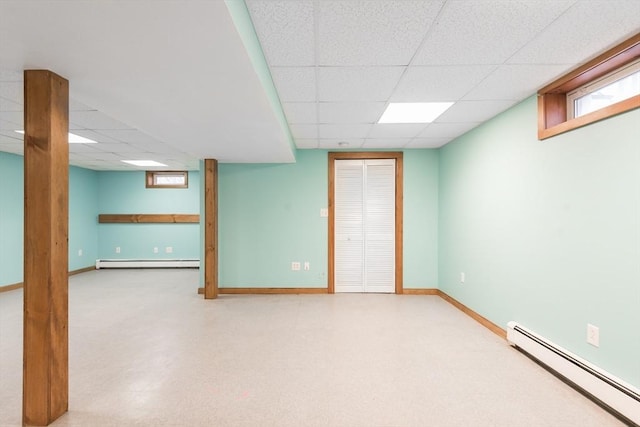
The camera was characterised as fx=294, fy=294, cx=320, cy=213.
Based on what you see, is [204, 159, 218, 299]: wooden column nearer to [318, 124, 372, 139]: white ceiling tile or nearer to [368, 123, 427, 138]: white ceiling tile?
[318, 124, 372, 139]: white ceiling tile

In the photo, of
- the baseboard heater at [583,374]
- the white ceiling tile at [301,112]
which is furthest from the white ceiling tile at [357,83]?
the baseboard heater at [583,374]

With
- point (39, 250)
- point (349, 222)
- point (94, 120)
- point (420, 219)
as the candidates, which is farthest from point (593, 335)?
point (94, 120)

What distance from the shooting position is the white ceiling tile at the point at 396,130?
11.0 feet

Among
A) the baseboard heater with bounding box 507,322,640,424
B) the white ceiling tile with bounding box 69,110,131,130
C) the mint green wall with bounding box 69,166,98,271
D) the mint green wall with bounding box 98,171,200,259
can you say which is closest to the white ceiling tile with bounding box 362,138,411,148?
the baseboard heater with bounding box 507,322,640,424

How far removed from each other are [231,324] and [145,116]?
227cm

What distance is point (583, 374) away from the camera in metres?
1.96

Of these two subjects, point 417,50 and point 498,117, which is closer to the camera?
point 417,50

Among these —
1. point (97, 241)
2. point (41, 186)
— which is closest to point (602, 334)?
point (41, 186)

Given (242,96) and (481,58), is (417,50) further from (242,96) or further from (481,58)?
(242,96)

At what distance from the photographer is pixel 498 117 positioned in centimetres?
302

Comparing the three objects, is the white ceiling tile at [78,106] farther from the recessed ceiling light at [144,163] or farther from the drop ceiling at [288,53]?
the recessed ceiling light at [144,163]

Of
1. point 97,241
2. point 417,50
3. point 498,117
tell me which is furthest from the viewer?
point 97,241

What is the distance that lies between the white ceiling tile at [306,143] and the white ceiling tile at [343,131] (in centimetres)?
26

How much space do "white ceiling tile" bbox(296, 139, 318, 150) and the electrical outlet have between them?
131 inches
